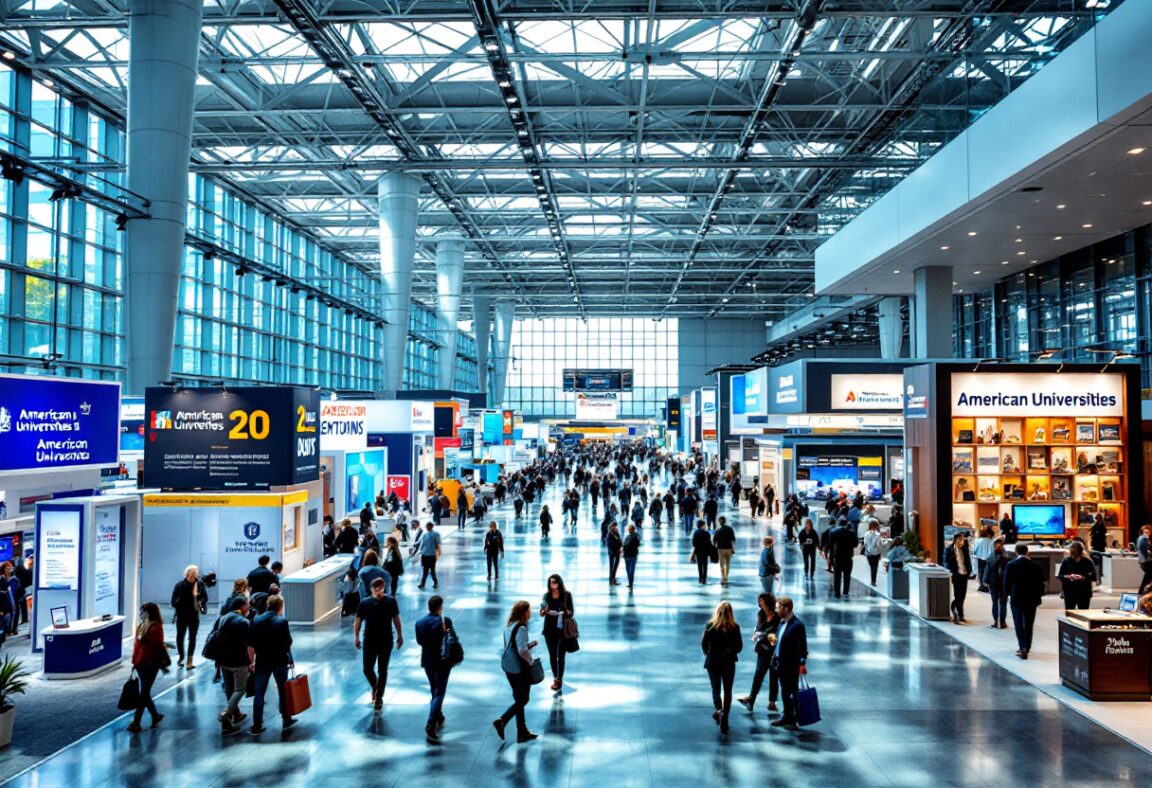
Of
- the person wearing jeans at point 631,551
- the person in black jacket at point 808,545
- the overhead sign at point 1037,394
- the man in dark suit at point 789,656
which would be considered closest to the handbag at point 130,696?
the man in dark suit at point 789,656

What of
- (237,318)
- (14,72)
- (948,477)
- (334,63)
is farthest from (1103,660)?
(237,318)

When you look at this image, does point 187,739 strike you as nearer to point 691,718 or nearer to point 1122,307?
point 691,718

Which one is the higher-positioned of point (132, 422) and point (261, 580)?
point (132, 422)

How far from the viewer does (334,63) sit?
21797 millimetres

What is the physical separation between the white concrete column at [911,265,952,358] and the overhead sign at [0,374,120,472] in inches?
774

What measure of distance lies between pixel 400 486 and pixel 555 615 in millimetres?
18676

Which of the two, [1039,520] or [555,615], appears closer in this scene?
[555,615]

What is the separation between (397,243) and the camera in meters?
33.5

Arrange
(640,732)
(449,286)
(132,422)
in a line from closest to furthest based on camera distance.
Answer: (640,732)
(132,422)
(449,286)

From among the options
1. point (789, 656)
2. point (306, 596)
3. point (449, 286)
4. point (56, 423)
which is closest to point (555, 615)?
point (789, 656)

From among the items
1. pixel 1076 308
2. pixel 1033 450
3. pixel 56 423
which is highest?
pixel 1076 308

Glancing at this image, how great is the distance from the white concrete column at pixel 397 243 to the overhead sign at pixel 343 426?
11273 mm

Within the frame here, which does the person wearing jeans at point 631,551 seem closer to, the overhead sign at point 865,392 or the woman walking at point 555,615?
the woman walking at point 555,615

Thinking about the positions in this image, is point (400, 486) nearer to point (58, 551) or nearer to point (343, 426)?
point (343, 426)
